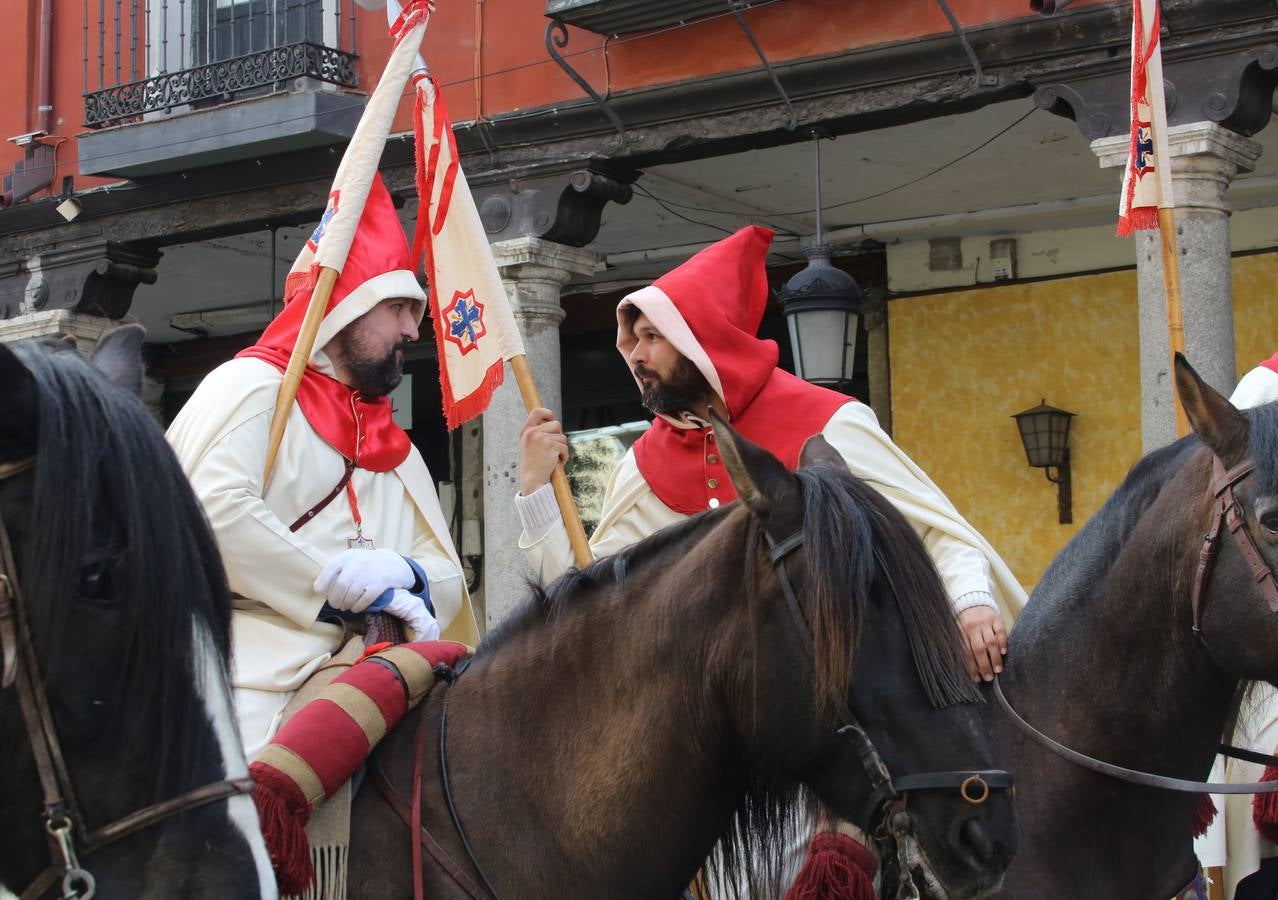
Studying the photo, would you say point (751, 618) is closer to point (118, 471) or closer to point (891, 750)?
point (891, 750)

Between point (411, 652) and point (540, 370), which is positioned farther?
point (540, 370)

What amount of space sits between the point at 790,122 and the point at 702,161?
112 cm

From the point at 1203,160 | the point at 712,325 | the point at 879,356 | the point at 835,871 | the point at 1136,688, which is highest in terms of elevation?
the point at 1203,160

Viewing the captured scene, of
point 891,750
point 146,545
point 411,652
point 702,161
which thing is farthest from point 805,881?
point 702,161

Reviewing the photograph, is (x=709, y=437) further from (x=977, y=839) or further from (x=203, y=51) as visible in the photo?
(x=203, y=51)

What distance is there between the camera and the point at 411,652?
2.98 metres

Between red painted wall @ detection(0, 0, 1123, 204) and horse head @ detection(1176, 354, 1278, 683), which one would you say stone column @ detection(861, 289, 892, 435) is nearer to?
red painted wall @ detection(0, 0, 1123, 204)

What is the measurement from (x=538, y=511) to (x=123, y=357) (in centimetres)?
152

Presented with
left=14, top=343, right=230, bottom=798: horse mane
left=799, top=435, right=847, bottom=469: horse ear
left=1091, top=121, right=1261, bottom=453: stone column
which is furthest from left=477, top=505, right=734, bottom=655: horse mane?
left=1091, top=121, right=1261, bottom=453: stone column

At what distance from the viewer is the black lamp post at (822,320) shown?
24.8ft

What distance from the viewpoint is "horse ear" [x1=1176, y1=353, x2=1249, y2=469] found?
10.3 ft

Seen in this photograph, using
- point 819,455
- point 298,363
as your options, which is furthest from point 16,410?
point 298,363

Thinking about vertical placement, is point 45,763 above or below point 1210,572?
below

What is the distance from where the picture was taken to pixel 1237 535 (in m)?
3.07
